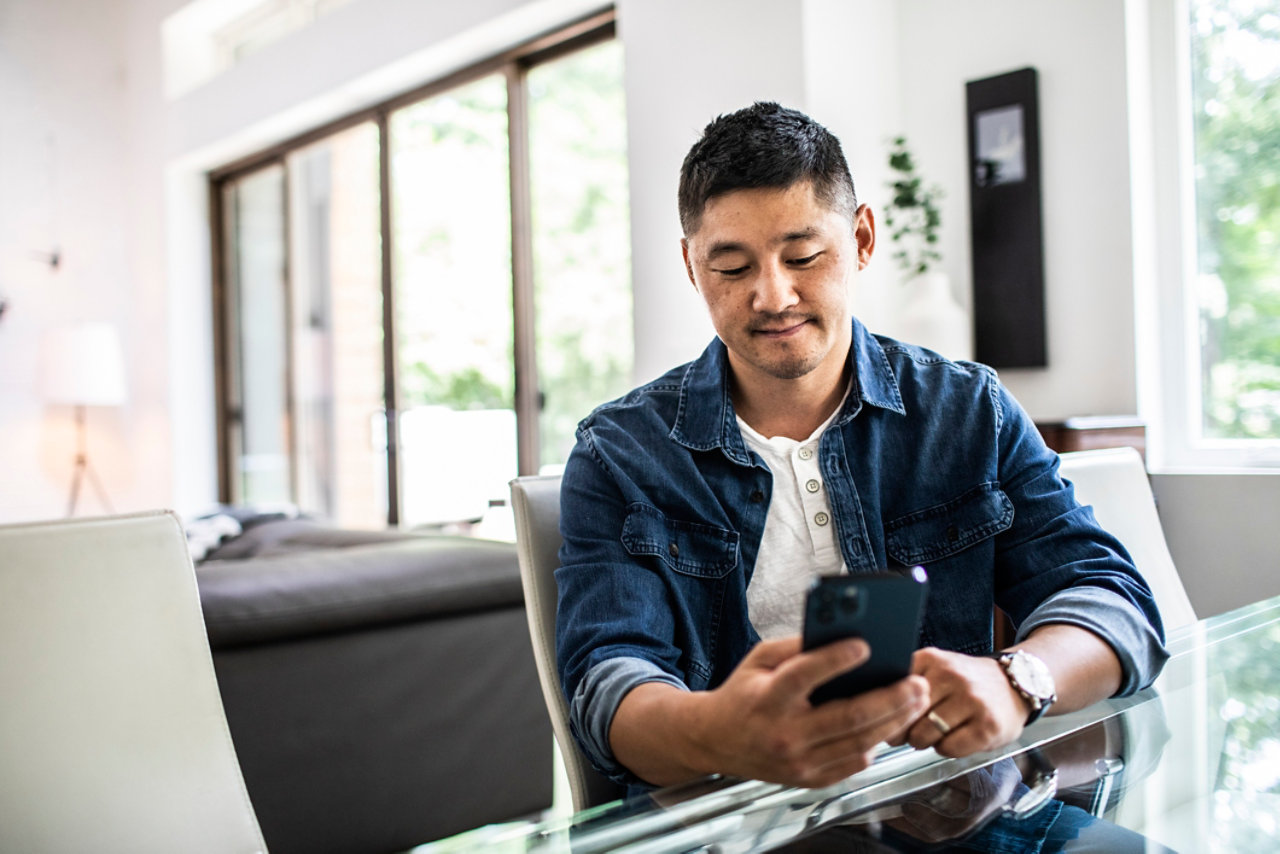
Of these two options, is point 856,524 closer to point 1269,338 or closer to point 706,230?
point 706,230

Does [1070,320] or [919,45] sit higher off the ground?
[919,45]

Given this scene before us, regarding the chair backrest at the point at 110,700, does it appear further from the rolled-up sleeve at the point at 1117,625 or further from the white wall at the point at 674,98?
the white wall at the point at 674,98

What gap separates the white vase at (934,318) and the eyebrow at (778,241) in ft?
4.76

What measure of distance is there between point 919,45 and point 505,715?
207 centimetres

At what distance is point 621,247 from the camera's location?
146 inches

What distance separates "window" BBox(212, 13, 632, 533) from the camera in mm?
3809

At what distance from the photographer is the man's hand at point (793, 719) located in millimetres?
644

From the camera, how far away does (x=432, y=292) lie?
448 centimetres

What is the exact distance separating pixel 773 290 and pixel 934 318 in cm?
153

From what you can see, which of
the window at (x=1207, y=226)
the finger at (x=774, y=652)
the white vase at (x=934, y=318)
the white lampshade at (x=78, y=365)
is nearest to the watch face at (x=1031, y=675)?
the finger at (x=774, y=652)

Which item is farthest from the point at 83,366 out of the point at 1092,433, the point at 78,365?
the point at 1092,433

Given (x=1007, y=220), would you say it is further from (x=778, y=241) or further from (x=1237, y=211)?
(x=778, y=241)

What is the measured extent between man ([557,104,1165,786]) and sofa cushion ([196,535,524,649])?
89cm

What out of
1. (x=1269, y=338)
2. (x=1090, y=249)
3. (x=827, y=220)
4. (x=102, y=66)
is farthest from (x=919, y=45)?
(x=102, y=66)
